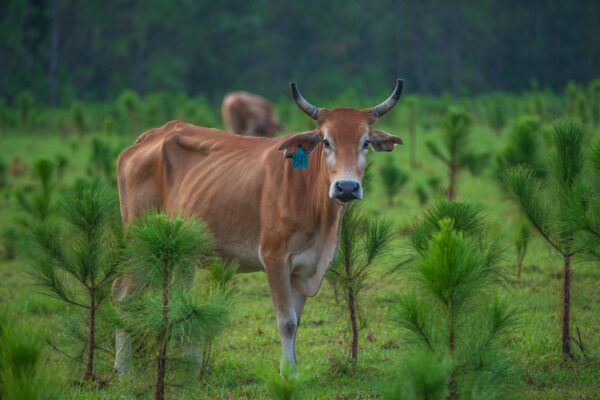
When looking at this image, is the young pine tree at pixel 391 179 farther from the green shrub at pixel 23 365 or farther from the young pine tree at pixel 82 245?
the green shrub at pixel 23 365

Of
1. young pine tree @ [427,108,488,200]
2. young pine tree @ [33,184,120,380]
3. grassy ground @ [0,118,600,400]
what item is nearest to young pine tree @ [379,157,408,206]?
young pine tree @ [427,108,488,200]

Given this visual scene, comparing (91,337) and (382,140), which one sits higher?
(382,140)

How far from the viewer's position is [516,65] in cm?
4056

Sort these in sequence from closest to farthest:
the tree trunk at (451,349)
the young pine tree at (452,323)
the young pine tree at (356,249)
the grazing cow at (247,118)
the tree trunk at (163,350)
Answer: the young pine tree at (452,323)
the tree trunk at (451,349)
the tree trunk at (163,350)
the young pine tree at (356,249)
the grazing cow at (247,118)

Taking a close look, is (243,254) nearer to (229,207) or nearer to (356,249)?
(229,207)

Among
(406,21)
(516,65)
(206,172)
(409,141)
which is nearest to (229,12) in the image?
(406,21)

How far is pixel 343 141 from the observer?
5.00 metres

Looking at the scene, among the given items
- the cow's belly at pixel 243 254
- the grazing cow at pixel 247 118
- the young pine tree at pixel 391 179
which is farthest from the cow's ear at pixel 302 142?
the grazing cow at pixel 247 118

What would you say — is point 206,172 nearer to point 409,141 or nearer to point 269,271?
point 269,271

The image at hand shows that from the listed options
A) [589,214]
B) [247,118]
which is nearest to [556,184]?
[589,214]

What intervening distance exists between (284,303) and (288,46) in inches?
1495

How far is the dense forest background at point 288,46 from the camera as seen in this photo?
35.7 metres

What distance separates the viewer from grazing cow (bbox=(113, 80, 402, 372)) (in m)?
5.02

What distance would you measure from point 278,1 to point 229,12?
3.49 metres
